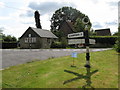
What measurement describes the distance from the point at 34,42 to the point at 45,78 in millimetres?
30734

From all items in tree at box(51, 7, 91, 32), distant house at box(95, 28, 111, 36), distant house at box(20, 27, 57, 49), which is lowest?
distant house at box(20, 27, 57, 49)

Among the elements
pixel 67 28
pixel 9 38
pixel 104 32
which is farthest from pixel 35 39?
pixel 104 32

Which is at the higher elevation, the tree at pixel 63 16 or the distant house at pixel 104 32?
the tree at pixel 63 16

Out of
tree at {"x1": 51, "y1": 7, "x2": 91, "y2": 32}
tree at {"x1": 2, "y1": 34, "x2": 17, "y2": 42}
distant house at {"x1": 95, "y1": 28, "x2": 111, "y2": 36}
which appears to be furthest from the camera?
tree at {"x1": 51, "y1": 7, "x2": 91, "y2": 32}

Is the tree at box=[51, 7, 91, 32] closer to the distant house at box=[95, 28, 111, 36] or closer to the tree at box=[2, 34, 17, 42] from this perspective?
the distant house at box=[95, 28, 111, 36]

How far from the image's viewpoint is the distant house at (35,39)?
35.1 meters

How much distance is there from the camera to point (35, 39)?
1399 inches

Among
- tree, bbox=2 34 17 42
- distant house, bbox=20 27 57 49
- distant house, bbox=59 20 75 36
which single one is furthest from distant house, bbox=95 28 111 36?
tree, bbox=2 34 17 42

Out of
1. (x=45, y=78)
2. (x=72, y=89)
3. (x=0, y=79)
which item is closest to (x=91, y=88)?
(x=72, y=89)

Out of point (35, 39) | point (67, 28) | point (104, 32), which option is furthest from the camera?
point (104, 32)

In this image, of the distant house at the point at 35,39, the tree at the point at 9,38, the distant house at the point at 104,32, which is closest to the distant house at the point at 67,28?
the distant house at the point at 35,39

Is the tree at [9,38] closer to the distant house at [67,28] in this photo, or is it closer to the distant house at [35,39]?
the distant house at [35,39]

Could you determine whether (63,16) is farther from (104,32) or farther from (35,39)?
(35,39)

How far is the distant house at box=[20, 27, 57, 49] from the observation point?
115 feet
